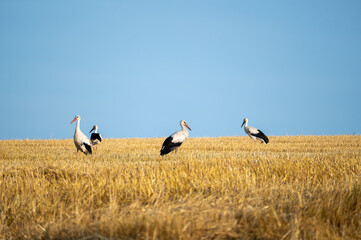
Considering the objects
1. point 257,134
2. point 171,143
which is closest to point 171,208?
point 171,143

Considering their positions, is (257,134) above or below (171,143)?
above

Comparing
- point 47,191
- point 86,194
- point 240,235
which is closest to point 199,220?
point 240,235

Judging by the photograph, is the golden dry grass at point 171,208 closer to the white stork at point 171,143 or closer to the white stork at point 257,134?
the white stork at point 171,143

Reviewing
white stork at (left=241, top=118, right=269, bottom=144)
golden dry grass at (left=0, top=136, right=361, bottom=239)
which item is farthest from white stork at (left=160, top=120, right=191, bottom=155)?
white stork at (left=241, top=118, right=269, bottom=144)

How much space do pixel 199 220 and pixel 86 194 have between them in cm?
269

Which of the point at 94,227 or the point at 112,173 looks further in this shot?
the point at 112,173

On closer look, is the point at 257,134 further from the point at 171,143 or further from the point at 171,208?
the point at 171,208

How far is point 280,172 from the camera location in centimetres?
856

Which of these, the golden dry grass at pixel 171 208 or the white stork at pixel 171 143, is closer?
the golden dry grass at pixel 171 208

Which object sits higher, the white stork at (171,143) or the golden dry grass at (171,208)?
the white stork at (171,143)

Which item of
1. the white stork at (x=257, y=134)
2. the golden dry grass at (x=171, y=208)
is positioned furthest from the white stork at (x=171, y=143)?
the white stork at (x=257, y=134)

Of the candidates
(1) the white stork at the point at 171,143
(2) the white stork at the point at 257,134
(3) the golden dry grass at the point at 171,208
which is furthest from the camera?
(2) the white stork at the point at 257,134

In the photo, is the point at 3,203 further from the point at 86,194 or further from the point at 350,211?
the point at 350,211

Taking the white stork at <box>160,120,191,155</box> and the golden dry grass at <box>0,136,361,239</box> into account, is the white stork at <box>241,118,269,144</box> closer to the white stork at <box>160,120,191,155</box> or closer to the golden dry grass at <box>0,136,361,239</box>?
the white stork at <box>160,120,191,155</box>
